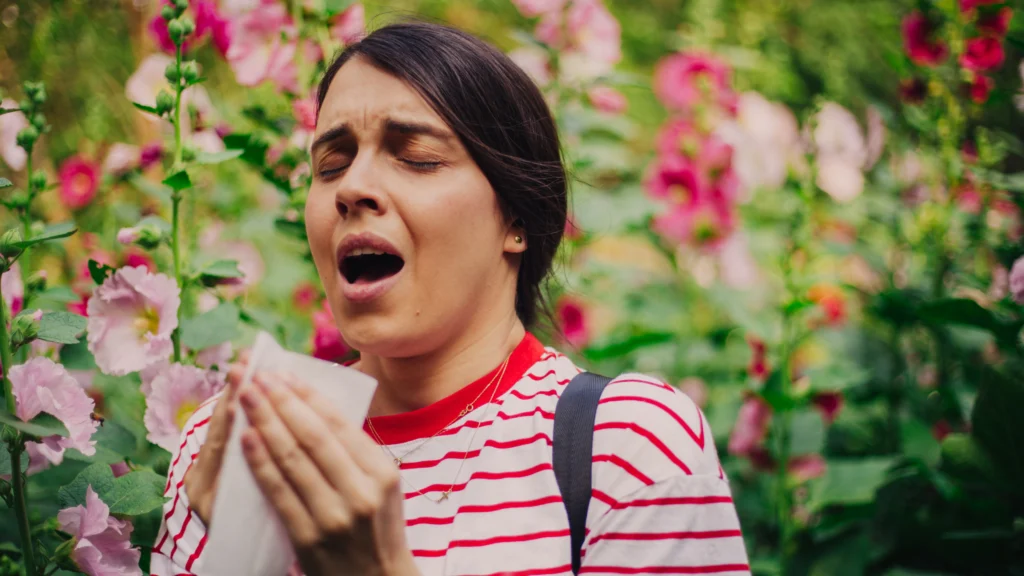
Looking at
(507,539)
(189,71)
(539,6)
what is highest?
(539,6)

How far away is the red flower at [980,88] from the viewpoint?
5.82 feet

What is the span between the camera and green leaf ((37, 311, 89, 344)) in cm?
99

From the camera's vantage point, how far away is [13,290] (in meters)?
1.26

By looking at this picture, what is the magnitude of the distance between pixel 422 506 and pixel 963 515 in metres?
1.24

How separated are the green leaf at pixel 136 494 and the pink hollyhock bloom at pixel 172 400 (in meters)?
0.09

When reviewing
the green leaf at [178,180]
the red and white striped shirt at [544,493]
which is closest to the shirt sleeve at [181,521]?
the red and white striped shirt at [544,493]

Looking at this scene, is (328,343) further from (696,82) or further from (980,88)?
(980,88)

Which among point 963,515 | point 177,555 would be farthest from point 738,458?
point 177,555

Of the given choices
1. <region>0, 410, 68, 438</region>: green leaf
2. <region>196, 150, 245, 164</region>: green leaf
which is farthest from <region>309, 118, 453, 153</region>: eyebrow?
<region>0, 410, 68, 438</region>: green leaf

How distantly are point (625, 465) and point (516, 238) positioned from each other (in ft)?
1.27

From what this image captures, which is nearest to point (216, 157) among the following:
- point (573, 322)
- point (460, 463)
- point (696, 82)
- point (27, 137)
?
point (27, 137)

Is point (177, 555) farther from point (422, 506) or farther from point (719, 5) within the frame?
point (719, 5)

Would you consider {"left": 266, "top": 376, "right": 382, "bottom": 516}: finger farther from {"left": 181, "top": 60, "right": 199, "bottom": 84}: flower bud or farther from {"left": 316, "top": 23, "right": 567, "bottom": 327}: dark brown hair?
{"left": 181, "top": 60, "right": 199, "bottom": 84}: flower bud

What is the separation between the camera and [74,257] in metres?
1.99
